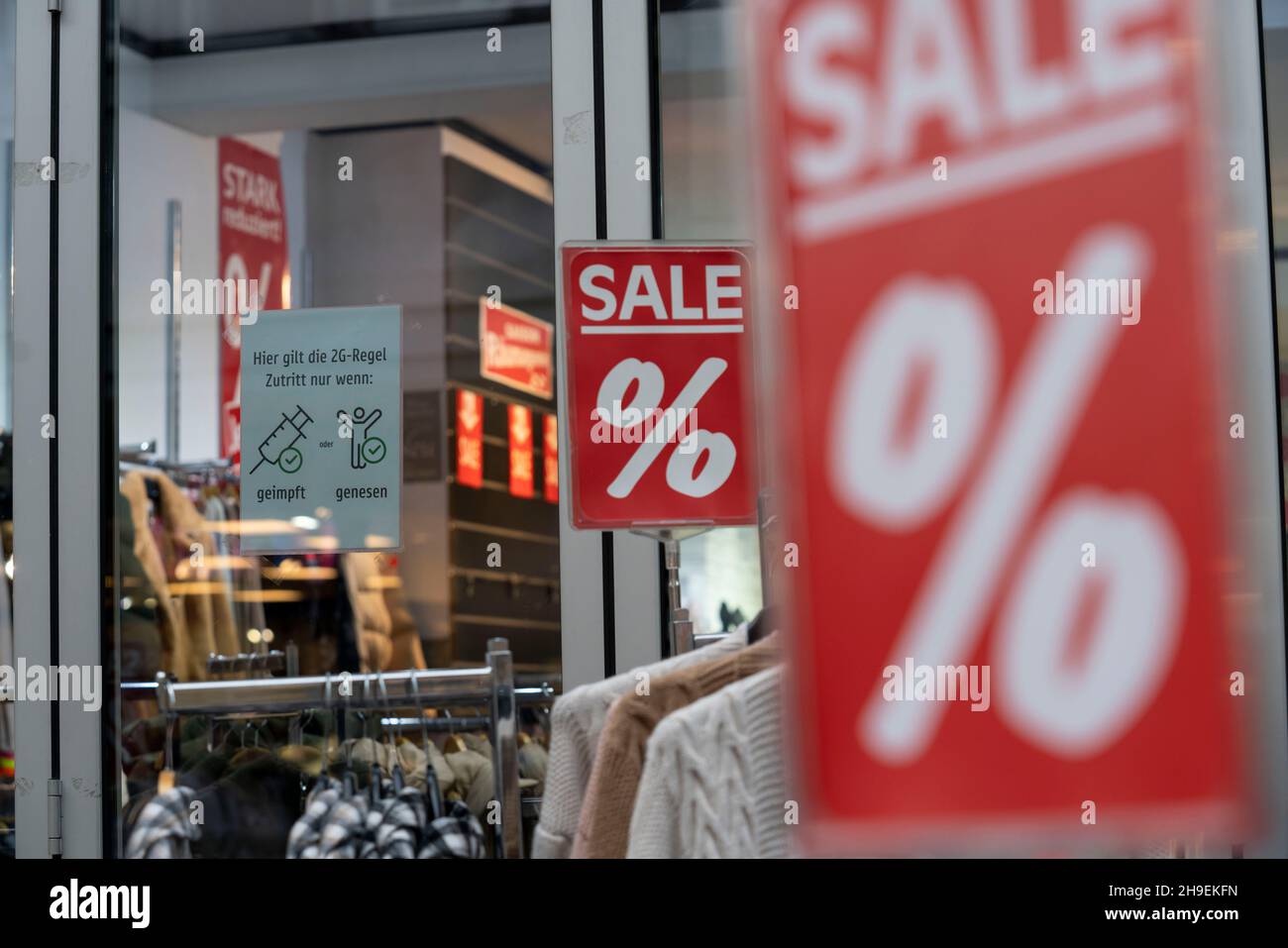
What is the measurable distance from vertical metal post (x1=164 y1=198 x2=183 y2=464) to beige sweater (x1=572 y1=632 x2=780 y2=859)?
2046 mm

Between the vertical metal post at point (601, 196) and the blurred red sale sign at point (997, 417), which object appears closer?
the blurred red sale sign at point (997, 417)

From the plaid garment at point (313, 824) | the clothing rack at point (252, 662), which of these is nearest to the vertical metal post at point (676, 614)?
the plaid garment at point (313, 824)

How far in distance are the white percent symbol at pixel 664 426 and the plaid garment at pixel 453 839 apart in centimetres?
71

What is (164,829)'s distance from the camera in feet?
8.56

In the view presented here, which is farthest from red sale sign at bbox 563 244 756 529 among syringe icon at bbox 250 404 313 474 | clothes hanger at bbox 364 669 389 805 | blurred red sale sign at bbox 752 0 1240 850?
blurred red sale sign at bbox 752 0 1240 850

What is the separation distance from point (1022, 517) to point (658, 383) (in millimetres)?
1957

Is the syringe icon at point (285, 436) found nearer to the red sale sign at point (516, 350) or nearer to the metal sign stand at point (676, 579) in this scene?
the red sale sign at point (516, 350)

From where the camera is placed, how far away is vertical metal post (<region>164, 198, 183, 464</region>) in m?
3.39

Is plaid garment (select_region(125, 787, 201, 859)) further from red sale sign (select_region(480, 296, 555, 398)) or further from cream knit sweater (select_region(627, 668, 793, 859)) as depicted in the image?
cream knit sweater (select_region(627, 668, 793, 859))

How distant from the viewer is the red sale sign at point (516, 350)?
3.31 metres

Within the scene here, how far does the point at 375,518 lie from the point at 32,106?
1258mm

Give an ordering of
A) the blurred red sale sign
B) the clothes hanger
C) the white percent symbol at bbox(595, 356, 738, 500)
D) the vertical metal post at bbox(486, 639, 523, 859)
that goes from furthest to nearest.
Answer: the clothes hanger → the vertical metal post at bbox(486, 639, 523, 859) → the white percent symbol at bbox(595, 356, 738, 500) → the blurred red sale sign
